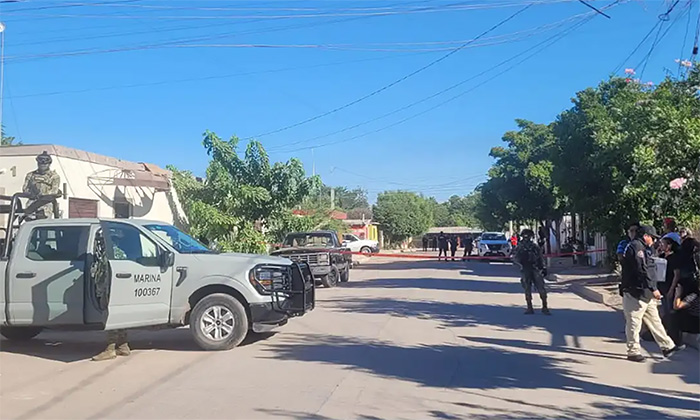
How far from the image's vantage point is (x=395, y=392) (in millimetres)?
7398

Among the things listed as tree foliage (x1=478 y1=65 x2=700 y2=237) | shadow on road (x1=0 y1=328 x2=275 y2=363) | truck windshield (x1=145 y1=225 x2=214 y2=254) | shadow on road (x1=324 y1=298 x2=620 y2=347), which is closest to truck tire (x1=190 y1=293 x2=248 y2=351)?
shadow on road (x1=0 y1=328 x2=275 y2=363)

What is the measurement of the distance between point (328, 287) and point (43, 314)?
12.8m

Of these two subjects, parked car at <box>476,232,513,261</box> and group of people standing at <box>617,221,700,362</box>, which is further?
parked car at <box>476,232,513,261</box>

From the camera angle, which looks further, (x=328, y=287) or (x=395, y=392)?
(x=328, y=287)

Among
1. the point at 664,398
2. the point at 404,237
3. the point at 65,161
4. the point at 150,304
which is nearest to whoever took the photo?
the point at 664,398

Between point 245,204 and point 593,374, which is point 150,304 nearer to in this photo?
point 593,374

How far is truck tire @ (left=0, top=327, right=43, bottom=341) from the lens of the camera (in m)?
10.6

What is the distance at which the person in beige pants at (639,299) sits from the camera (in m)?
9.11

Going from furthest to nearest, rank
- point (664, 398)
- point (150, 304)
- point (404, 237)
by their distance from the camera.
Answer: point (404, 237) < point (150, 304) < point (664, 398)

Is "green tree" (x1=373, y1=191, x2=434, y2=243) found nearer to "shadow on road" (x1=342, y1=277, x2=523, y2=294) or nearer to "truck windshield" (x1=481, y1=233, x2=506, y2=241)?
"truck windshield" (x1=481, y1=233, x2=506, y2=241)

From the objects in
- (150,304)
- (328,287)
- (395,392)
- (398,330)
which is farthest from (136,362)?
(328,287)

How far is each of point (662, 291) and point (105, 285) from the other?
26.1 feet

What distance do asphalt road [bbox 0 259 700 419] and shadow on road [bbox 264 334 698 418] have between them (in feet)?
0.05

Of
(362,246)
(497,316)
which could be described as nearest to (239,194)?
(497,316)
